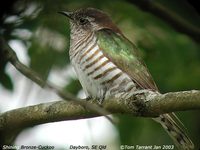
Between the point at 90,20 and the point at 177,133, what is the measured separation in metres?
1.65

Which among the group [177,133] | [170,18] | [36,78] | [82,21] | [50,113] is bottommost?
[177,133]

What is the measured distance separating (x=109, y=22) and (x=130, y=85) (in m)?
0.90

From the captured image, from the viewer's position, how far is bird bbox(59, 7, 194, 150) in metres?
4.79

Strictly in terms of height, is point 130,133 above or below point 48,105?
below

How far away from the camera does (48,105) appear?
4.19m

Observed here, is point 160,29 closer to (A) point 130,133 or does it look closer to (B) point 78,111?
(A) point 130,133

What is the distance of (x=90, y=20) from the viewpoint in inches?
229

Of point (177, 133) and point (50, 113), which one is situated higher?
point (50, 113)

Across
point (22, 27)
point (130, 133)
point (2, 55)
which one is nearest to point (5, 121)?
point (2, 55)

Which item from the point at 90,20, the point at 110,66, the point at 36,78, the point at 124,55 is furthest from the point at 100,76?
the point at 36,78

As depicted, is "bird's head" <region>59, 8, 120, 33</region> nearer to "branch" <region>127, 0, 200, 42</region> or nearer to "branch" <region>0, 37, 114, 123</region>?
"branch" <region>127, 0, 200, 42</region>

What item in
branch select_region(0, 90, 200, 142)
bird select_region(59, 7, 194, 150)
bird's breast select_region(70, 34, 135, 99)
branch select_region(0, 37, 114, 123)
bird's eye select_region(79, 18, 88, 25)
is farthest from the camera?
bird's eye select_region(79, 18, 88, 25)

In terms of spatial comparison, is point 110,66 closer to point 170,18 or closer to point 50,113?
point 170,18

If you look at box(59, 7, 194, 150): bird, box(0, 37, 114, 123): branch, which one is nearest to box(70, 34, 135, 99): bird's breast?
box(59, 7, 194, 150): bird
